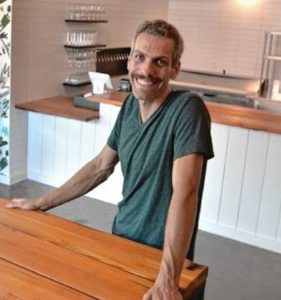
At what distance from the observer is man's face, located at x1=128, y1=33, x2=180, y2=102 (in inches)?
58.6

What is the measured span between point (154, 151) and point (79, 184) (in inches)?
16.4

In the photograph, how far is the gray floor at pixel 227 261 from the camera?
2.85m

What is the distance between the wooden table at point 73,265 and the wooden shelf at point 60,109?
2.34 meters

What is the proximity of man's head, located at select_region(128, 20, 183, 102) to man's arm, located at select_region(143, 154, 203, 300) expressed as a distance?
0.86 ft

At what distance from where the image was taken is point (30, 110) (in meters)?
4.16

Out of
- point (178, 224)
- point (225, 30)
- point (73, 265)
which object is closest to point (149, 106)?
point (178, 224)

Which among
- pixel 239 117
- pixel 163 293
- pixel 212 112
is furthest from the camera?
pixel 212 112

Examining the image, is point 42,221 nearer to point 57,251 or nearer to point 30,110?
point 57,251

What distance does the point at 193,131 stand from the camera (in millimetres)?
1454

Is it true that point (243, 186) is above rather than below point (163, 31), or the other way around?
below

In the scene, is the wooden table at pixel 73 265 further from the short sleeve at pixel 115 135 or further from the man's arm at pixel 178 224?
the short sleeve at pixel 115 135

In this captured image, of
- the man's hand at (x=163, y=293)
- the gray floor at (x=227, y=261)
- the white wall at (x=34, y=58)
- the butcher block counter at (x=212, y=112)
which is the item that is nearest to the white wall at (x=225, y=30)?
the white wall at (x=34, y=58)

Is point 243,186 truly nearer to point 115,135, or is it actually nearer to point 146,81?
point 115,135

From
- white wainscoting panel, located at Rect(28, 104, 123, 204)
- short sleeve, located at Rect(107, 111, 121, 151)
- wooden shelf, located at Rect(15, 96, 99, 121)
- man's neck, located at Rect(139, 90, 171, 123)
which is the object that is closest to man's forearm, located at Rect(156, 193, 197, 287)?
man's neck, located at Rect(139, 90, 171, 123)
